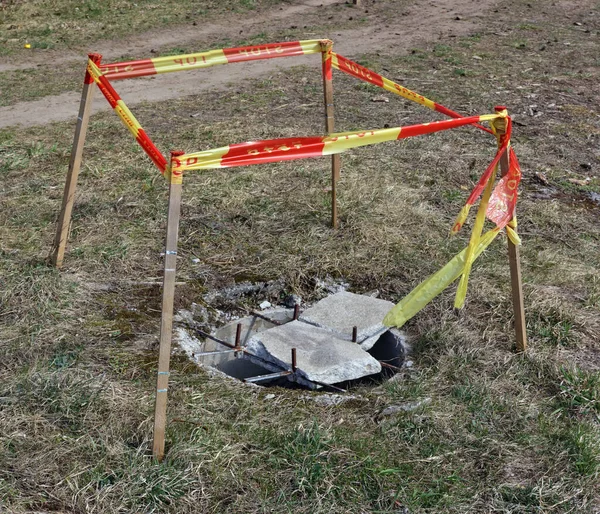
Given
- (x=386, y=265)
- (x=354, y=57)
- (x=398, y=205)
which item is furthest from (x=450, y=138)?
(x=354, y=57)

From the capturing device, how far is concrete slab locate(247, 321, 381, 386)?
371 centimetres

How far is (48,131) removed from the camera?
686 cm

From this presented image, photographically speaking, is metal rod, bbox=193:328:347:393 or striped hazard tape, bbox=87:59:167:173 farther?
metal rod, bbox=193:328:347:393

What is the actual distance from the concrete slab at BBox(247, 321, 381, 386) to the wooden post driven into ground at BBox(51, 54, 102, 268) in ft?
4.26

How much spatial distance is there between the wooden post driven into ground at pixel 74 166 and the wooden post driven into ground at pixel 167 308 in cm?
152

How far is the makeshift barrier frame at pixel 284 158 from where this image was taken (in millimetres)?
2793

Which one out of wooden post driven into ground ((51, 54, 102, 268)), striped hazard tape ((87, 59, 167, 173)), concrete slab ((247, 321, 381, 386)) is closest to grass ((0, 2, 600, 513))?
wooden post driven into ground ((51, 54, 102, 268))

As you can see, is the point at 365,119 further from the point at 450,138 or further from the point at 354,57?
the point at 354,57

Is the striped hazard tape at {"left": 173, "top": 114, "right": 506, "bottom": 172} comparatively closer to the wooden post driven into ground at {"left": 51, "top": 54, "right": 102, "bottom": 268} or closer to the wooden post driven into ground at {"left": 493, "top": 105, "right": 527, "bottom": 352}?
the wooden post driven into ground at {"left": 493, "top": 105, "right": 527, "bottom": 352}

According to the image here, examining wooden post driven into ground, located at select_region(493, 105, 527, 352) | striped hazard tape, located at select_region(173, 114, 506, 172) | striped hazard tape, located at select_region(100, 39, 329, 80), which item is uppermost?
striped hazard tape, located at select_region(100, 39, 329, 80)

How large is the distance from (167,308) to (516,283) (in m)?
1.76

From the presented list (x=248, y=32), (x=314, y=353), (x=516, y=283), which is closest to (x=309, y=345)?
(x=314, y=353)

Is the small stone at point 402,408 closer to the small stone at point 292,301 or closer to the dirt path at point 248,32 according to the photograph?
the small stone at point 292,301

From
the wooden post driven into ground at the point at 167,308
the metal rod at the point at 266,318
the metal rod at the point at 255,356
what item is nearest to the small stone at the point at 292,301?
the metal rod at the point at 266,318
